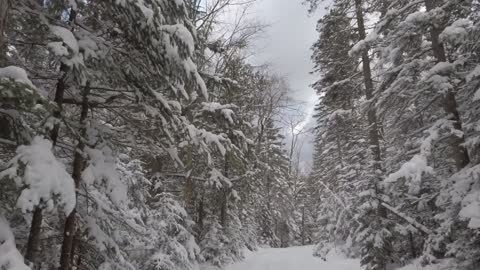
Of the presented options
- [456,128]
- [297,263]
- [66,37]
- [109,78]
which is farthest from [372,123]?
[66,37]

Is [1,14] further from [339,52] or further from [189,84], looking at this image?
[339,52]

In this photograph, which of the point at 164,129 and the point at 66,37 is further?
the point at 164,129

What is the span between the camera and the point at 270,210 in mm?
34938

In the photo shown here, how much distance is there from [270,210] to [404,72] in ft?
87.0

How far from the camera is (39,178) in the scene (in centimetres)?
350

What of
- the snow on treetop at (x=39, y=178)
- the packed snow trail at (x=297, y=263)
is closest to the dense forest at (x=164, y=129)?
the snow on treetop at (x=39, y=178)

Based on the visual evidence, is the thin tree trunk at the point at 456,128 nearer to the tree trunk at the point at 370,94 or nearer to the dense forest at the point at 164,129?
the dense forest at the point at 164,129

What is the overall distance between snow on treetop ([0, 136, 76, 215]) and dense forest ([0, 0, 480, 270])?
0.01 meters

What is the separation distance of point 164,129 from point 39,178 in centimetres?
237

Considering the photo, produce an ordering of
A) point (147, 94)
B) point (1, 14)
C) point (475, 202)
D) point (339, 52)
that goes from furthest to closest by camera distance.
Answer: point (339, 52) → point (475, 202) → point (147, 94) → point (1, 14)

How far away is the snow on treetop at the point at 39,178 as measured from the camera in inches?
135

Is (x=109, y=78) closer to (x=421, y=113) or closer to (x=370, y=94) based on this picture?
(x=421, y=113)

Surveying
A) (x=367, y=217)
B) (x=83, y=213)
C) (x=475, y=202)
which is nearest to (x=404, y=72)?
(x=475, y=202)

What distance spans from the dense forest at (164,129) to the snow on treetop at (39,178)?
0.05ft
